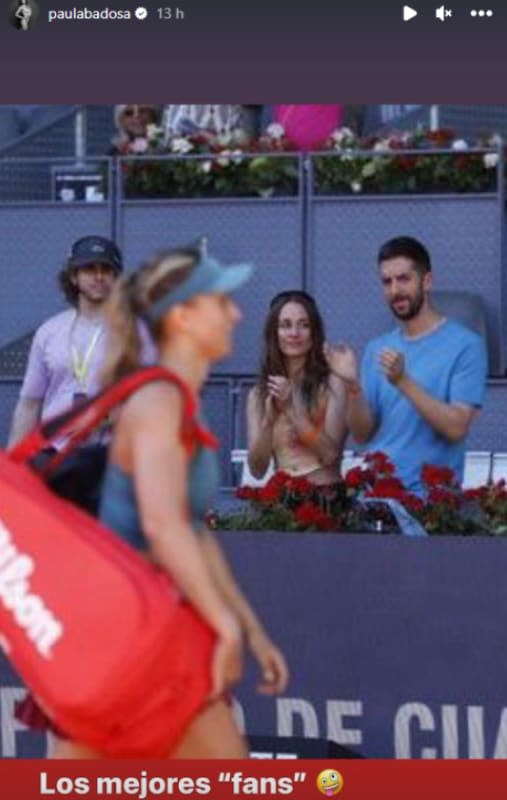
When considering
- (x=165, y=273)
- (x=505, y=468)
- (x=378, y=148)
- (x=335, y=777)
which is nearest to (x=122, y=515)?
(x=165, y=273)

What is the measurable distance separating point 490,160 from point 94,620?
468cm

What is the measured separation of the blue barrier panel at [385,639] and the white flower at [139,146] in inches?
123

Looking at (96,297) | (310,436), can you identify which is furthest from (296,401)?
(96,297)

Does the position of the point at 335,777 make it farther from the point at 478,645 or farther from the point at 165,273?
the point at 165,273

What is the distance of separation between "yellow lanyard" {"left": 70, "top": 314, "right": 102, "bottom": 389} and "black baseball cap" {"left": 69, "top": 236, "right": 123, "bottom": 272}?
0.19m

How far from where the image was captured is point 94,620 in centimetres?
477

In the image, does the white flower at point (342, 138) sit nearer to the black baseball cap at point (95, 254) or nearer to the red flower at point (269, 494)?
the black baseball cap at point (95, 254)

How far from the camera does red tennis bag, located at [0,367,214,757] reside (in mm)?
4754

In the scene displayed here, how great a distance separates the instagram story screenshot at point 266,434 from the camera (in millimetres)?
4852

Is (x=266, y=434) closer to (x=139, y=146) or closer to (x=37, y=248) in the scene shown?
(x=139, y=146)

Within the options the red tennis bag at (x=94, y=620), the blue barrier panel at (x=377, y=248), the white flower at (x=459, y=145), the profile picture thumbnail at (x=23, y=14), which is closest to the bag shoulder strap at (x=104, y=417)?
the red tennis bag at (x=94, y=620)

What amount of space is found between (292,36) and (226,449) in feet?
9.19

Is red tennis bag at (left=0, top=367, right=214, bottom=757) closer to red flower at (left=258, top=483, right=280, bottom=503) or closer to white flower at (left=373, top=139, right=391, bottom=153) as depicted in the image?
red flower at (left=258, top=483, right=280, bottom=503)

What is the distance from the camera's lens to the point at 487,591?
643cm
